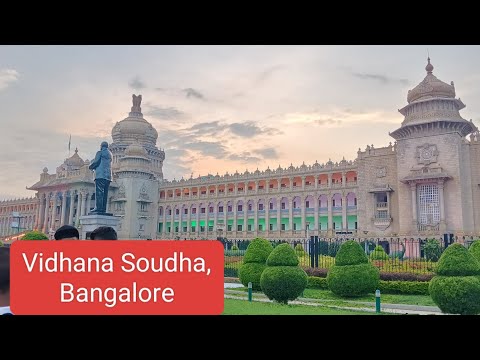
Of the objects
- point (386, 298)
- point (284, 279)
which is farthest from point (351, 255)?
point (284, 279)

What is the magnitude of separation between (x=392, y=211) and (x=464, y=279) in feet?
92.9

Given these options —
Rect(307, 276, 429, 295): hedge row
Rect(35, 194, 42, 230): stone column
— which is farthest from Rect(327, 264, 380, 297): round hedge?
Rect(35, 194, 42, 230): stone column

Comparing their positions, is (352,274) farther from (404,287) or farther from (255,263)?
(255,263)

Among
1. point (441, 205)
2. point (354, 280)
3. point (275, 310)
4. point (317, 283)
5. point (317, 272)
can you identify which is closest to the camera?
point (275, 310)

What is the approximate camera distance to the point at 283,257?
14516mm

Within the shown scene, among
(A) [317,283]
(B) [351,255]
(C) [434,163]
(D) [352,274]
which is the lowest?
(A) [317,283]

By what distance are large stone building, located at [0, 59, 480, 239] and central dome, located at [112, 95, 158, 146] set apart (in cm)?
16

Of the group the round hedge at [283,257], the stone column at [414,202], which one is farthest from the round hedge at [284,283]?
the stone column at [414,202]

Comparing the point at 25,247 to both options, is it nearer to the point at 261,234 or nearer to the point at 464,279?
the point at 464,279

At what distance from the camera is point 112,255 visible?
24.5 feet

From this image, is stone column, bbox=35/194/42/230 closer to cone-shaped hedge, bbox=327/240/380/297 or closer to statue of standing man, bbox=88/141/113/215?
statue of standing man, bbox=88/141/113/215

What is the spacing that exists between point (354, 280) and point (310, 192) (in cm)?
3276

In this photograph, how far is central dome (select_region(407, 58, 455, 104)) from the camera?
37241 millimetres
